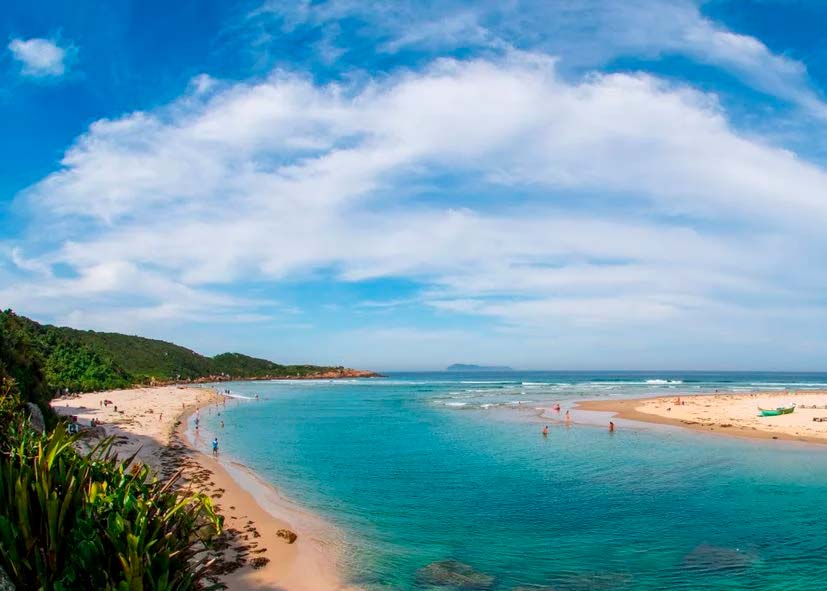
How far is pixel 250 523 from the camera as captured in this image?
869 inches

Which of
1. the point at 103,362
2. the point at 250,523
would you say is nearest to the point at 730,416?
the point at 250,523

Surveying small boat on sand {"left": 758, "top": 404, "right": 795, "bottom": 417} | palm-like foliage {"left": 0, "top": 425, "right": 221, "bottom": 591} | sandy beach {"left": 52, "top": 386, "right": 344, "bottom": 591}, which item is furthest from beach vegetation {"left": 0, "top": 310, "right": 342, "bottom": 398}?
small boat on sand {"left": 758, "top": 404, "right": 795, "bottom": 417}

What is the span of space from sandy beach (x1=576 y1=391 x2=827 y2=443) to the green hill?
5297 cm

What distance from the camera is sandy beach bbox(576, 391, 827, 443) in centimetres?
4391

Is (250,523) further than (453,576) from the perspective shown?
Yes

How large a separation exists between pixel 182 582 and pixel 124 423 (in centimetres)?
4730

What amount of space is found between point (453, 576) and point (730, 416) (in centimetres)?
4880

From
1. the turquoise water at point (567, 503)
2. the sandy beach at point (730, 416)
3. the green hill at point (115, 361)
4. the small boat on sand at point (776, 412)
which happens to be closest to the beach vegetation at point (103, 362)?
the green hill at point (115, 361)

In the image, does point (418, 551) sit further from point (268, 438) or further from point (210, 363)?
point (210, 363)

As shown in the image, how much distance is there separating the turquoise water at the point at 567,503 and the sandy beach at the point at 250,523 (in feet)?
3.78

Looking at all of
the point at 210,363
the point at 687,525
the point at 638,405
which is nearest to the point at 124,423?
the point at 687,525

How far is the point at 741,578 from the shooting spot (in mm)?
16938

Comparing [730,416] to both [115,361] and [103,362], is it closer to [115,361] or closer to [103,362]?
[103,362]

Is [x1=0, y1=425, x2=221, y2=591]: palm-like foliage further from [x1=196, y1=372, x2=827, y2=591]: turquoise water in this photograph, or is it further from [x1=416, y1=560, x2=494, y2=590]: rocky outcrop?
[x1=196, y1=372, x2=827, y2=591]: turquoise water
